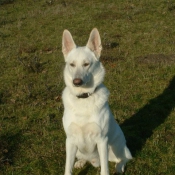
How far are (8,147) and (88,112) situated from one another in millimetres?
1956

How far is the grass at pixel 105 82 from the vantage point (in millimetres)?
5219

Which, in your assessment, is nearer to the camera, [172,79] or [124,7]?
[172,79]

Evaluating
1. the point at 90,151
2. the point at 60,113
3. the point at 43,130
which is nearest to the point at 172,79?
the point at 60,113

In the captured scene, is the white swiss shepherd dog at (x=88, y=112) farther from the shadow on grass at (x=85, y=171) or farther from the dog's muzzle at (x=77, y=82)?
the shadow on grass at (x=85, y=171)

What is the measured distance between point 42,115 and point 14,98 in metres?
1.08

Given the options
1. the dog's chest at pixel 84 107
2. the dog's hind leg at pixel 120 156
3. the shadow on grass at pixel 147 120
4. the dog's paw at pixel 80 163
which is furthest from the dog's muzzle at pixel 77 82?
the shadow on grass at pixel 147 120

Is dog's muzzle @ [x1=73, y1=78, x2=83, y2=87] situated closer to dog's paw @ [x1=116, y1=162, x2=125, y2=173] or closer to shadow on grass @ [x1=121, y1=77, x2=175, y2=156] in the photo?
dog's paw @ [x1=116, y1=162, x2=125, y2=173]

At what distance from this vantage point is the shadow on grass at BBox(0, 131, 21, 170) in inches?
199

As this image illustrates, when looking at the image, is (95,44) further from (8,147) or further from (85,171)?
(8,147)

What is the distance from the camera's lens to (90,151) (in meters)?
4.41

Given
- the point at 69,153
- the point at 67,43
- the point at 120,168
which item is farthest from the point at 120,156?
the point at 67,43

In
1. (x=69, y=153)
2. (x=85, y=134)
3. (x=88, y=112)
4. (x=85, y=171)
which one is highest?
(x=88, y=112)

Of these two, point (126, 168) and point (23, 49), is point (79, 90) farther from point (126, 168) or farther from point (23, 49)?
point (23, 49)

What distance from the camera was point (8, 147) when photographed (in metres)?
5.46
